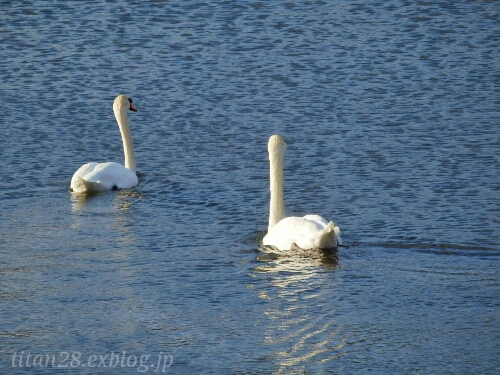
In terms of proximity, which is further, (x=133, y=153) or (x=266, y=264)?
(x=133, y=153)

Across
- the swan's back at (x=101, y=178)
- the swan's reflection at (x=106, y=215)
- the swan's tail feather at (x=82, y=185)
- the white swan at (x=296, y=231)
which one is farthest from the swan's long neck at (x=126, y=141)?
the white swan at (x=296, y=231)

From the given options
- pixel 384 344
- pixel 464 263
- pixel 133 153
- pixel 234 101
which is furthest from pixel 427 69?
pixel 384 344

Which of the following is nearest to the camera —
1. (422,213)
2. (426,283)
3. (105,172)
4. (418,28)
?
(426,283)

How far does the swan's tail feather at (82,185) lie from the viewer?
12.5m

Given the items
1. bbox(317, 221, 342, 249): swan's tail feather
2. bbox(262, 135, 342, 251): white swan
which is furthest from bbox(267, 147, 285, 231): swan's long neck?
bbox(317, 221, 342, 249): swan's tail feather

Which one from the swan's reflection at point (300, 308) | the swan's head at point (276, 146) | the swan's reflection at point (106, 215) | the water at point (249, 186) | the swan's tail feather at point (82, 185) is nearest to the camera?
the swan's reflection at point (300, 308)

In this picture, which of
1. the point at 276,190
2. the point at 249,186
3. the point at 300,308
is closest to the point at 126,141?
the point at 249,186

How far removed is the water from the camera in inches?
315

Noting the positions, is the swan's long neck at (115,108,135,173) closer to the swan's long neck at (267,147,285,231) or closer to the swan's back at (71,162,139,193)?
the swan's back at (71,162,139,193)

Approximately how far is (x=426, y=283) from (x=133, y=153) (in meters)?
5.56

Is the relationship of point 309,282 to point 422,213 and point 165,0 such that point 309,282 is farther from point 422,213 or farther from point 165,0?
point 165,0

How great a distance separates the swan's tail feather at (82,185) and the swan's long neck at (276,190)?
2477 millimetres

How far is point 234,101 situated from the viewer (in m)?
16.2

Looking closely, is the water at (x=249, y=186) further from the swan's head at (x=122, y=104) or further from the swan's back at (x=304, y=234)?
the swan's head at (x=122, y=104)
